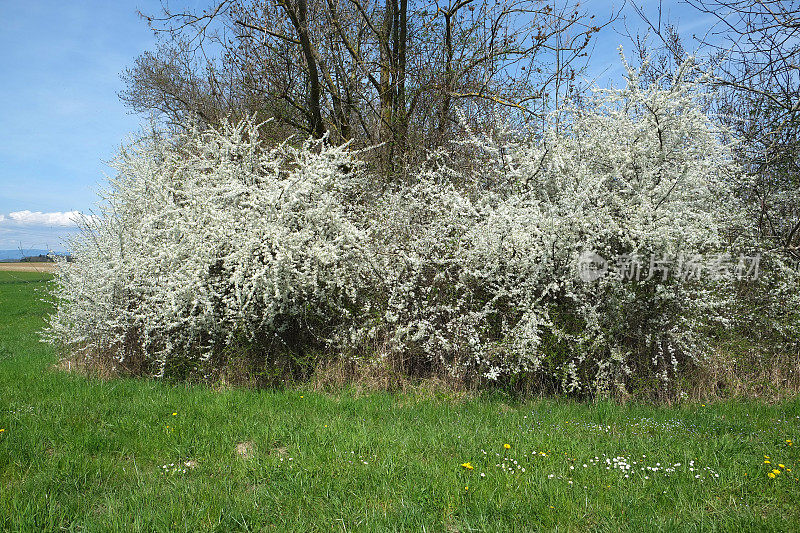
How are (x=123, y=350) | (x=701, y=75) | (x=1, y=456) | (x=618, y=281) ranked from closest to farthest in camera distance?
(x=1, y=456) < (x=618, y=281) < (x=701, y=75) < (x=123, y=350)

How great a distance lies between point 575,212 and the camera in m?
5.23

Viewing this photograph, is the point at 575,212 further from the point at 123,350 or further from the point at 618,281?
the point at 123,350

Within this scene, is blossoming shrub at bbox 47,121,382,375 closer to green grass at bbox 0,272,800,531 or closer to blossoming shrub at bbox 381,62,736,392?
blossoming shrub at bbox 381,62,736,392

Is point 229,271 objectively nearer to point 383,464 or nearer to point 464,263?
point 464,263

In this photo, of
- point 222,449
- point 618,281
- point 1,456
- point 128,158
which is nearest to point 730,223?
point 618,281

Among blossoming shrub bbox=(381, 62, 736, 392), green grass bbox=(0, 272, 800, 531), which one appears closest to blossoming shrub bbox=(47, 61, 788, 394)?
blossoming shrub bbox=(381, 62, 736, 392)

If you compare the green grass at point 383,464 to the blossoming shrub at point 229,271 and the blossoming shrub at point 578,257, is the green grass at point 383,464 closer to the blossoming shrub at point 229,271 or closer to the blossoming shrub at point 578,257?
the blossoming shrub at point 578,257


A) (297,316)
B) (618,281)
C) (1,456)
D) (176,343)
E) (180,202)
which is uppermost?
(180,202)

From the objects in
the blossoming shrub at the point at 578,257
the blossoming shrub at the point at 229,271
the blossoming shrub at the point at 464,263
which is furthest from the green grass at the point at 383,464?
the blossoming shrub at the point at 229,271

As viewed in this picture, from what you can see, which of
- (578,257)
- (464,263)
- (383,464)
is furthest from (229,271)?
(578,257)

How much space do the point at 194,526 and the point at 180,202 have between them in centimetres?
496

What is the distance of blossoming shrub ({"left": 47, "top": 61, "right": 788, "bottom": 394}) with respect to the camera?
17.1 feet

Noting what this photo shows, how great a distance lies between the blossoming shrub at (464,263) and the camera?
5219 mm

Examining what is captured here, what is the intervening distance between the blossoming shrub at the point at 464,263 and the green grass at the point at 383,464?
0.74m
